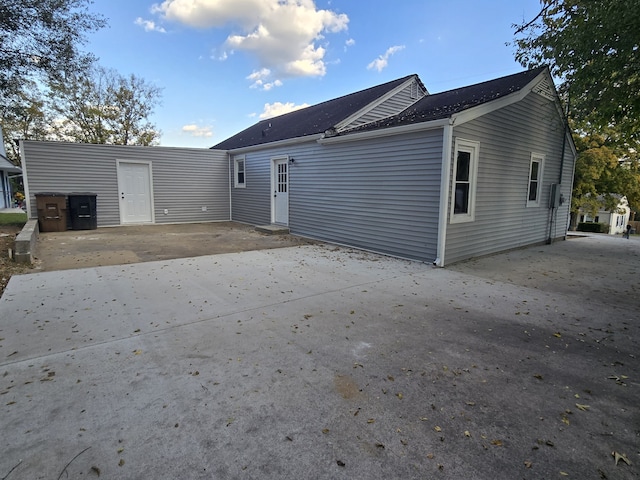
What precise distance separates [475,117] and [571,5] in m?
2.01

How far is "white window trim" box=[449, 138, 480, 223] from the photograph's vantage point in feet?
20.0

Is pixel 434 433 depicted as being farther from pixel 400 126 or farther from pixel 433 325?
pixel 400 126

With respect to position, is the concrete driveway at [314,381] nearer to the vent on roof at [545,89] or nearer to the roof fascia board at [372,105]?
the vent on roof at [545,89]

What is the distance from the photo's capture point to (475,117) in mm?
6379

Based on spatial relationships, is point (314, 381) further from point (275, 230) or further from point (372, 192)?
point (275, 230)

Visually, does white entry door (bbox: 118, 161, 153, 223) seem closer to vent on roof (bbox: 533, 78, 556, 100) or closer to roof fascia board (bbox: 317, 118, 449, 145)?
roof fascia board (bbox: 317, 118, 449, 145)

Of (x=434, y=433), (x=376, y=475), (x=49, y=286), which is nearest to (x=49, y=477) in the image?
(x=376, y=475)

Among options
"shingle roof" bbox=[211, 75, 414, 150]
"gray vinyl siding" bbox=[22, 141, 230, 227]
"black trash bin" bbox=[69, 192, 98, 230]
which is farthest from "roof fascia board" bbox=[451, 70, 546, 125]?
"black trash bin" bbox=[69, 192, 98, 230]

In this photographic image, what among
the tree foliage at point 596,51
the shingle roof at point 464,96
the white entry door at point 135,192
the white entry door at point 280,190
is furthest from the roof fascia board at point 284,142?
A: the tree foliage at point 596,51

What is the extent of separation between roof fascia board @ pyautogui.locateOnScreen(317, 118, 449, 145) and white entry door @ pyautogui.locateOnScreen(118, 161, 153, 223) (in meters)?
6.89

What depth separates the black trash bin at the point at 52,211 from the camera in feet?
31.5

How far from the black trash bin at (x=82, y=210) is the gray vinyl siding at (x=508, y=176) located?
10.2m

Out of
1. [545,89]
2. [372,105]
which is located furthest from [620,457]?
[372,105]

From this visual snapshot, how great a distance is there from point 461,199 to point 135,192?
10546 millimetres
